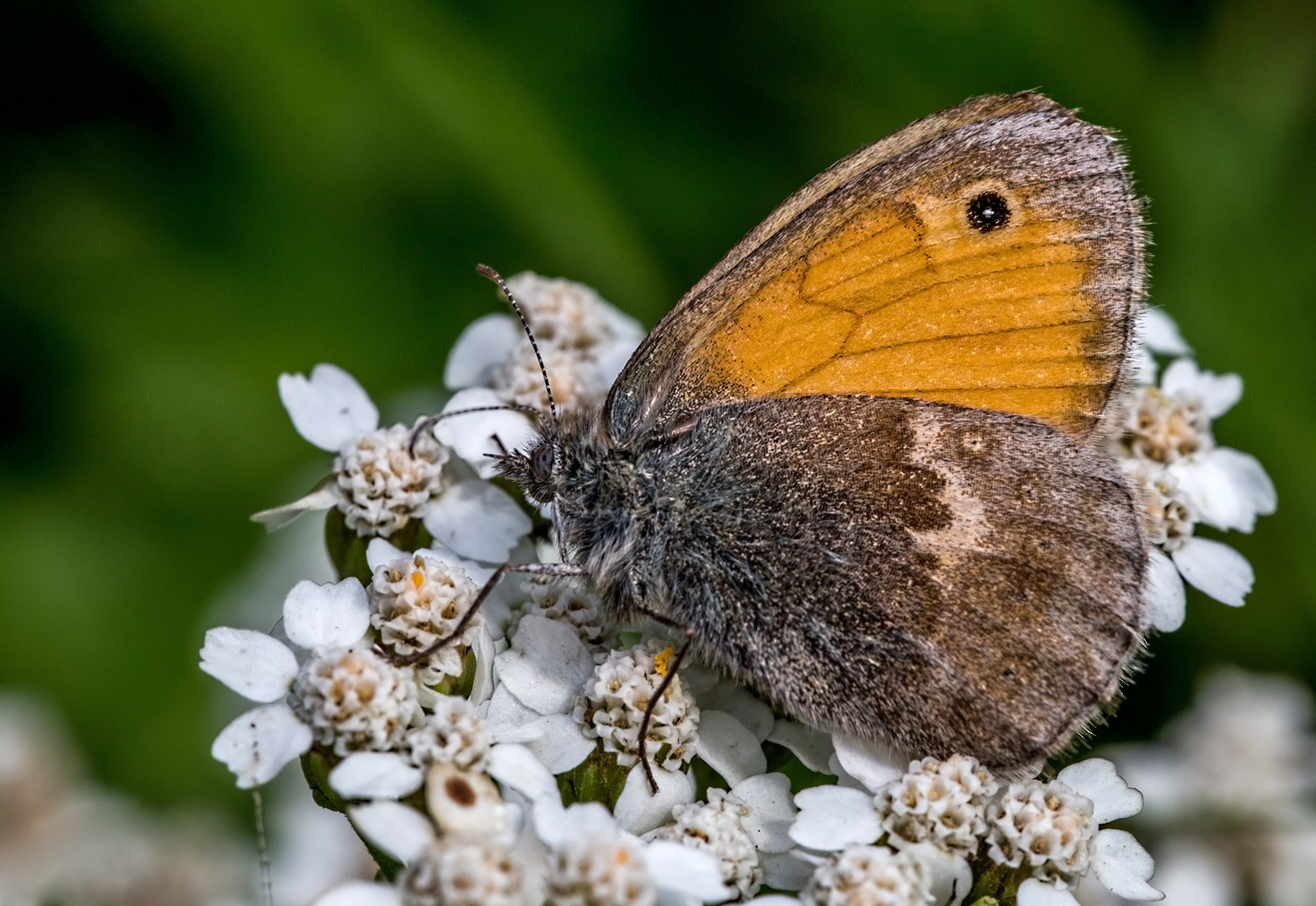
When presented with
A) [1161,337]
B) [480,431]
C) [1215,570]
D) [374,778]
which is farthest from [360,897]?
[1161,337]

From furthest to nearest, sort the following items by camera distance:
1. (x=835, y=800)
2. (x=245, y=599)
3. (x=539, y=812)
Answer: (x=245, y=599), (x=835, y=800), (x=539, y=812)

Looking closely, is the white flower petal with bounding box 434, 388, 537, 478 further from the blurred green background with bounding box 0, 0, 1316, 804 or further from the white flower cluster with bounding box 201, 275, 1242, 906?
the blurred green background with bounding box 0, 0, 1316, 804

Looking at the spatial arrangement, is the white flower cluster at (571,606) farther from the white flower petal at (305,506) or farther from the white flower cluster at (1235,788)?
the white flower cluster at (1235,788)

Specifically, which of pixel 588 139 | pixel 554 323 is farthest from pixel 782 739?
pixel 588 139

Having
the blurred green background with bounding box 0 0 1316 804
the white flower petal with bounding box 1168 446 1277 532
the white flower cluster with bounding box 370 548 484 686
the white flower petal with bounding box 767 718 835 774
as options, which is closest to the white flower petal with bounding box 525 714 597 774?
the white flower cluster with bounding box 370 548 484 686

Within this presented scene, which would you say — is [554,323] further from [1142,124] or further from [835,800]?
[1142,124]

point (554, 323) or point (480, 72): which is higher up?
point (480, 72)
